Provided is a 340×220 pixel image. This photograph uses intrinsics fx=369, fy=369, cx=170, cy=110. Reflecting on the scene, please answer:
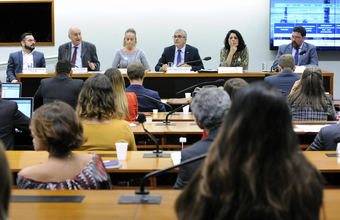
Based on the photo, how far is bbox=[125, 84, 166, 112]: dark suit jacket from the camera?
441cm

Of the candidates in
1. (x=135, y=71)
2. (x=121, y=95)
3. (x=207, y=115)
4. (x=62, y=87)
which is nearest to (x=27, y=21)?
(x=62, y=87)

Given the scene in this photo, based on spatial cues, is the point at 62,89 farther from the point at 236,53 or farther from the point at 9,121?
the point at 236,53

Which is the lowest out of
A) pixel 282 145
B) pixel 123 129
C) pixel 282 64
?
pixel 123 129

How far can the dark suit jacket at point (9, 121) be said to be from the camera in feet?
10.3

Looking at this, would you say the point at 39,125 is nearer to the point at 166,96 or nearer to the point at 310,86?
the point at 310,86

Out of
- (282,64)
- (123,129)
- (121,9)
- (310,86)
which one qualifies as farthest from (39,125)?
(121,9)

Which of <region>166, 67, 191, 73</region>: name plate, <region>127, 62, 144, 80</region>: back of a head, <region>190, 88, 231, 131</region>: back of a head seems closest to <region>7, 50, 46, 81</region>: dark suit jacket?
<region>166, 67, 191, 73</region>: name plate

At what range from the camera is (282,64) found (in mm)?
4852

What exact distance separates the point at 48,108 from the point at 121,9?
22.6 feet

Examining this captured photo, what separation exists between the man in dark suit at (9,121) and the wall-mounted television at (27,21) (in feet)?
17.8

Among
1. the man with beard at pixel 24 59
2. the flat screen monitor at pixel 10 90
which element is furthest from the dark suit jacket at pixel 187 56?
the flat screen monitor at pixel 10 90

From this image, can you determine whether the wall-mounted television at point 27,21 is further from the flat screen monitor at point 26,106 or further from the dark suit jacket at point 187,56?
the flat screen monitor at point 26,106

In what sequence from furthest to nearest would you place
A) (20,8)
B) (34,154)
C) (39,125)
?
(20,8), (34,154), (39,125)

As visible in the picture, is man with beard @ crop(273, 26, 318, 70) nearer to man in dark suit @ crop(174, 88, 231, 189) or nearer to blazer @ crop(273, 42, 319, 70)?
blazer @ crop(273, 42, 319, 70)
